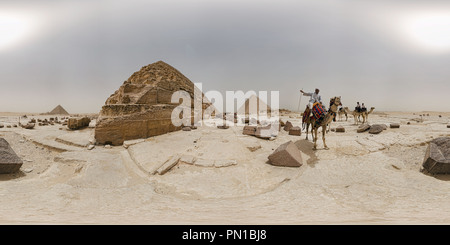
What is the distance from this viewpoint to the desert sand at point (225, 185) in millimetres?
2738

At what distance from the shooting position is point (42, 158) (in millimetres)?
6652

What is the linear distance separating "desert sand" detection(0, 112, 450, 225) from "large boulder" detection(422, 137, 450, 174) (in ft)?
0.66

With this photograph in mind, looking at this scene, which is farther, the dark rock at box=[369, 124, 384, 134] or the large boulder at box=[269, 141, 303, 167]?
the dark rock at box=[369, 124, 384, 134]

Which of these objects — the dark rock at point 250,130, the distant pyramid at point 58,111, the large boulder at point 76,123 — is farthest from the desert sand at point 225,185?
the distant pyramid at point 58,111

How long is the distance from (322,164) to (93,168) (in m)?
6.68

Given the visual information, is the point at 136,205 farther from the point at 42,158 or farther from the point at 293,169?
the point at 42,158

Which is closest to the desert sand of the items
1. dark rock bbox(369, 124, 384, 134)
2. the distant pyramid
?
dark rock bbox(369, 124, 384, 134)

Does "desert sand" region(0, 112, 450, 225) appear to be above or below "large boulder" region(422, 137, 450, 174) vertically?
below

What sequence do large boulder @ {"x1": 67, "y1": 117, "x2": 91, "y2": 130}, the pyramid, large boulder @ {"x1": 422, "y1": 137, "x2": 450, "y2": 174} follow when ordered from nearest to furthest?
large boulder @ {"x1": 422, "y1": 137, "x2": 450, "y2": 174}, large boulder @ {"x1": 67, "y1": 117, "x2": 91, "y2": 130}, the pyramid

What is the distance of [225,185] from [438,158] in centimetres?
511

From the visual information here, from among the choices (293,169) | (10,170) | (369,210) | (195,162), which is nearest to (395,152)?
(293,169)

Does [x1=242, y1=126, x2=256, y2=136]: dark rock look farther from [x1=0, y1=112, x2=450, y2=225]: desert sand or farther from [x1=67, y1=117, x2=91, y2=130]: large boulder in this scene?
[x1=67, y1=117, x2=91, y2=130]: large boulder

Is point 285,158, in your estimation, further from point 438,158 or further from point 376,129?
point 376,129

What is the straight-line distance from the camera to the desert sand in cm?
274
